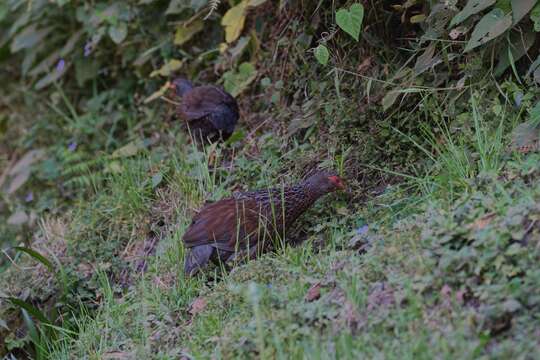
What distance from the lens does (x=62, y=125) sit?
8984mm

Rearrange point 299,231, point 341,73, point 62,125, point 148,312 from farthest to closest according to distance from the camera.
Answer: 1. point 62,125
2. point 341,73
3. point 299,231
4. point 148,312

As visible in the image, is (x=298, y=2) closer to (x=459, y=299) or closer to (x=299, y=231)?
(x=299, y=231)

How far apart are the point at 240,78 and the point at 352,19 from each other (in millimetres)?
2071

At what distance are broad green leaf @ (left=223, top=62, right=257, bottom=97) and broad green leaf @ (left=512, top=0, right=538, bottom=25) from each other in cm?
282

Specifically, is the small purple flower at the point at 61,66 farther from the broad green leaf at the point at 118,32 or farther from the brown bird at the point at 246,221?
the brown bird at the point at 246,221

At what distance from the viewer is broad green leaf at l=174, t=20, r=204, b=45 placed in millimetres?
7848

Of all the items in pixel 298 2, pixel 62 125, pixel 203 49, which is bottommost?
pixel 62 125

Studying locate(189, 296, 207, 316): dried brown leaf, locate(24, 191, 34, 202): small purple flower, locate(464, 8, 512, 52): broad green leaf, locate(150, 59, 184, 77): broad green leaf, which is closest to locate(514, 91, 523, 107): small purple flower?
locate(464, 8, 512, 52): broad green leaf

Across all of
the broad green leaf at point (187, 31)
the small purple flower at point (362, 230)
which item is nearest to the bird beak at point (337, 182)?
the small purple flower at point (362, 230)

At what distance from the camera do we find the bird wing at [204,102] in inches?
279

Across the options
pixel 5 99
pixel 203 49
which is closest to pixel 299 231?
pixel 203 49

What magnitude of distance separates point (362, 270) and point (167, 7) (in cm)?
471

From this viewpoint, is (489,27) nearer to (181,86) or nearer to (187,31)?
(181,86)

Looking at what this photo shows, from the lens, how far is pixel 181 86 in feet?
25.1
